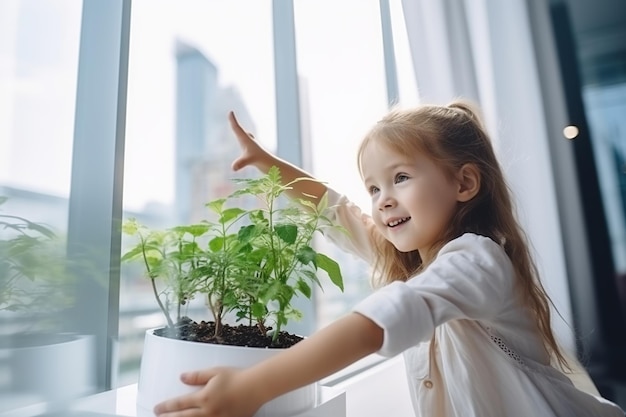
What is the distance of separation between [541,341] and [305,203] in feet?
1.55

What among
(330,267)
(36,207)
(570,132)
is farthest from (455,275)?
(570,132)

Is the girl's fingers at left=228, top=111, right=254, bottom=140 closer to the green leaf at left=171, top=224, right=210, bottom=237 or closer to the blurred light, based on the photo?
the green leaf at left=171, top=224, right=210, bottom=237

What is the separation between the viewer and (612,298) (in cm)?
162

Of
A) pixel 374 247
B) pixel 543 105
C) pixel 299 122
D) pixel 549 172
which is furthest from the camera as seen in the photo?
pixel 543 105

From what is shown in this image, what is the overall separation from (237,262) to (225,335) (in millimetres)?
92

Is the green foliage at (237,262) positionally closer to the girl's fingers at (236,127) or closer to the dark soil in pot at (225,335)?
the dark soil in pot at (225,335)

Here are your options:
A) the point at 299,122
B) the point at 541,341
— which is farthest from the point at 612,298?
the point at 299,122

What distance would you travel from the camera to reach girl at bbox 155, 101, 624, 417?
Answer: 549 mm

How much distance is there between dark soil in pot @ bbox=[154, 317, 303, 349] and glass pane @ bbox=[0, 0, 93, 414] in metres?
0.13

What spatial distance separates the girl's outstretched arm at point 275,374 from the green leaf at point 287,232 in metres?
0.12

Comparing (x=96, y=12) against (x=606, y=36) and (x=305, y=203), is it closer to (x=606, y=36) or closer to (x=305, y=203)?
(x=305, y=203)

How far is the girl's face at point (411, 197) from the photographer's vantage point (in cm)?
73

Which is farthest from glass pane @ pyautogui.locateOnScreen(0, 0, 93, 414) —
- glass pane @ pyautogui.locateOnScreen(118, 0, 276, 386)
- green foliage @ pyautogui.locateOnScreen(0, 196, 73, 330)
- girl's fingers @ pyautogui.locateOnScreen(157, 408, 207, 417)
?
girl's fingers @ pyautogui.locateOnScreen(157, 408, 207, 417)

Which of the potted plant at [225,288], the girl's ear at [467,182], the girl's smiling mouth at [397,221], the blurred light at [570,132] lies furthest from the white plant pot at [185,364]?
the blurred light at [570,132]
